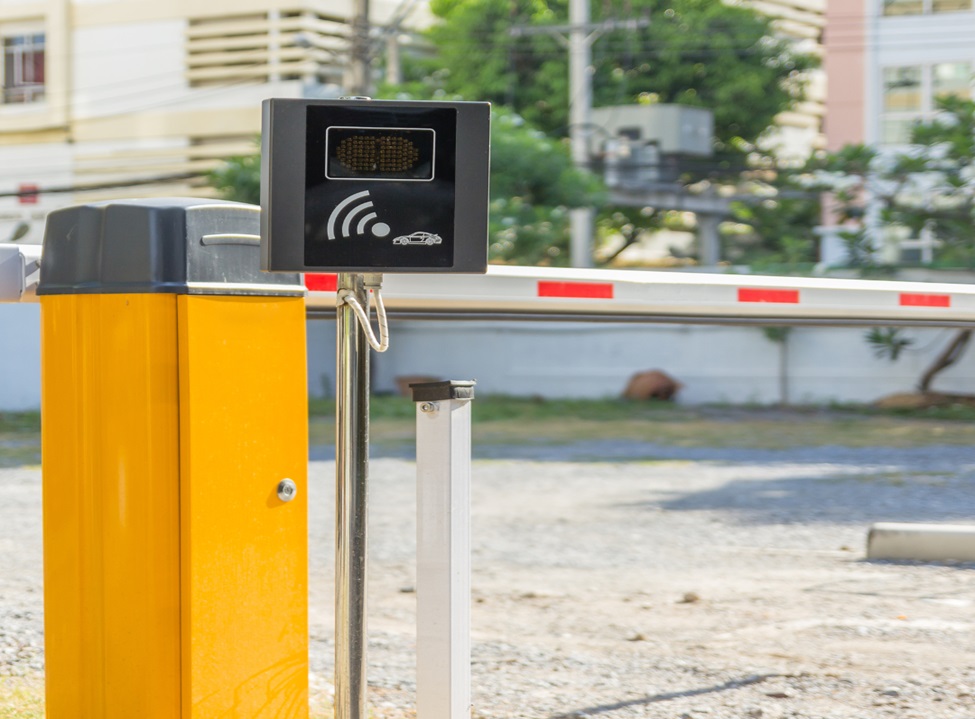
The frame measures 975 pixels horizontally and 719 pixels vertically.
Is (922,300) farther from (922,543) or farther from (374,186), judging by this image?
(922,543)

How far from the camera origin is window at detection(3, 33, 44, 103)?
82.8 feet

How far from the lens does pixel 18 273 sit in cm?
288

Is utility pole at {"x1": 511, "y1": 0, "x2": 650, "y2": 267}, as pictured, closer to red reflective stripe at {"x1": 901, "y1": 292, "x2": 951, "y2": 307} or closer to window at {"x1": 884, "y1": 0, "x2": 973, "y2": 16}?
window at {"x1": 884, "y1": 0, "x2": 973, "y2": 16}

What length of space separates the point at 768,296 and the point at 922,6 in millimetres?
18949

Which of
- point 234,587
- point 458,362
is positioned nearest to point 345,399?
point 234,587

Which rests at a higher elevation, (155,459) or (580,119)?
(580,119)

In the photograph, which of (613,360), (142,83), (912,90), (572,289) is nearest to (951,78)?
(912,90)

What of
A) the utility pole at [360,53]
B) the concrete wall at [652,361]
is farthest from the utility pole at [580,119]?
the utility pole at [360,53]

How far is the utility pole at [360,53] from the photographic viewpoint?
66.8 ft

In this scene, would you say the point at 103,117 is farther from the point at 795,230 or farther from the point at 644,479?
the point at 644,479

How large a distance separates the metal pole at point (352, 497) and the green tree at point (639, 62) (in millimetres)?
23483

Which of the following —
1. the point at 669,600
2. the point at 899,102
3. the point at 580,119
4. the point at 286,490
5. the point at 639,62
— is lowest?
the point at 669,600

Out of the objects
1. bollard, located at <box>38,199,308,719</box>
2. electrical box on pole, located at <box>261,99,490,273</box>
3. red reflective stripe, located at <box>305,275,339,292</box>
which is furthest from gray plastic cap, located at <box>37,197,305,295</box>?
red reflective stripe, located at <box>305,275,339,292</box>

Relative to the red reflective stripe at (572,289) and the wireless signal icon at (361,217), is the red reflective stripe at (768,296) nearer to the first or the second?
the red reflective stripe at (572,289)
